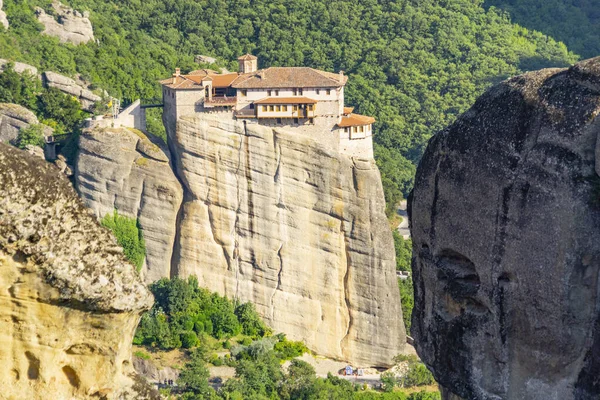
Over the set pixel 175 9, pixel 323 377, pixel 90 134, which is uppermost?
pixel 175 9

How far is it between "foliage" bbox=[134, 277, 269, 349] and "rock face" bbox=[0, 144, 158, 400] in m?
36.9

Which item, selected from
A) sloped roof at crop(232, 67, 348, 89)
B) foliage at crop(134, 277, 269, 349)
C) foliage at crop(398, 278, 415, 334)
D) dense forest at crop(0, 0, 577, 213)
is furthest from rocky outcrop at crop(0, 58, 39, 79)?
foliage at crop(398, 278, 415, 334)

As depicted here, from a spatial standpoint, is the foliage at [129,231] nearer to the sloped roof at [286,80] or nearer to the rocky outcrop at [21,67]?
the sloped roof at [286,80]

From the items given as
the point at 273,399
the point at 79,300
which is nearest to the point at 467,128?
the point at 79,300

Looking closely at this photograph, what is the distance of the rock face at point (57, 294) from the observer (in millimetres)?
11648

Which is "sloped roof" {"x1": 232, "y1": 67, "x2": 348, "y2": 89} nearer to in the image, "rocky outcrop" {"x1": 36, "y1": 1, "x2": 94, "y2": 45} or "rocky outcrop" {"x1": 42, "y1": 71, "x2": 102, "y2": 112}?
"rocky outcrop" {"x1": 42, "y1": 71, "x2": 102, "y2": 112}

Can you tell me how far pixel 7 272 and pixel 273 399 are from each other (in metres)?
35.6

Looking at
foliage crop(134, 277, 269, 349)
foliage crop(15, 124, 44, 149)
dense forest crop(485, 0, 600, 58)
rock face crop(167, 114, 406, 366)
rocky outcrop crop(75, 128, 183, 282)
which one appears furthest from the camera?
dense forest crop(485, 0, 600, 58)

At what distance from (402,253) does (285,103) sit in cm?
1188

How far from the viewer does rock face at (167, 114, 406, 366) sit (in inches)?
2030

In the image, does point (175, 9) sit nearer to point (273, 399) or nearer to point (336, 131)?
point (336, 131)

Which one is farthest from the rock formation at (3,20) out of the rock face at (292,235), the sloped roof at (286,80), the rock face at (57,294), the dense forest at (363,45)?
the rock face at (57,294)

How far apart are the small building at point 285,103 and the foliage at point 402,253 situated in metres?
8.90

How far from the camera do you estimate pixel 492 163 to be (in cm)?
1502
